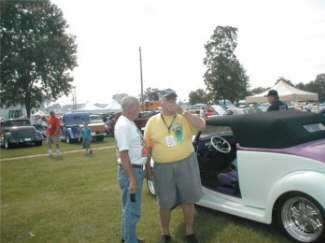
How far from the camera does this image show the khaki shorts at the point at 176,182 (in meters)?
3.50

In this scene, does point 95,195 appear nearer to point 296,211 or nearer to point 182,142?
point 182,142

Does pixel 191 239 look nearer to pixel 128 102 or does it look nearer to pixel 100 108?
pixel 128 102

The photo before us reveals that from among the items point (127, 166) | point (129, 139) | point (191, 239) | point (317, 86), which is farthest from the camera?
point (317, 86)

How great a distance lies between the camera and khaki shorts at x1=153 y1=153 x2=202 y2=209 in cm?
350

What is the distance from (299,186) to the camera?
318 centimetres

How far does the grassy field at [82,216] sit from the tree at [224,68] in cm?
3759

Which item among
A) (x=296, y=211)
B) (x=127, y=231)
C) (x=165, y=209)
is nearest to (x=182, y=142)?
(x=165, y=209)

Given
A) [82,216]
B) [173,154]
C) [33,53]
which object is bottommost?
[82,216]

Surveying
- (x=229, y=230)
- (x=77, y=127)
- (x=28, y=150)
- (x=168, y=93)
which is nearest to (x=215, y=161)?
(x=229, y=230)

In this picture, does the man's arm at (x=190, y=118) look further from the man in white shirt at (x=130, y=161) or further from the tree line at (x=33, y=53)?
the tree line at (x=33, y=53)

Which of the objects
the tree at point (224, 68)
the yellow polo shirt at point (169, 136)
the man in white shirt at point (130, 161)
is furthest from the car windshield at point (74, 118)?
the tree at point (224, 68)

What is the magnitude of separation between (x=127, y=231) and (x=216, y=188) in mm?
1669

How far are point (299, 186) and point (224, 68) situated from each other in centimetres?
4223

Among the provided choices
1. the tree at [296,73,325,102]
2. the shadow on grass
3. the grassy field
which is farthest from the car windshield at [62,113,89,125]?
the tree at [296,73,325,102]
